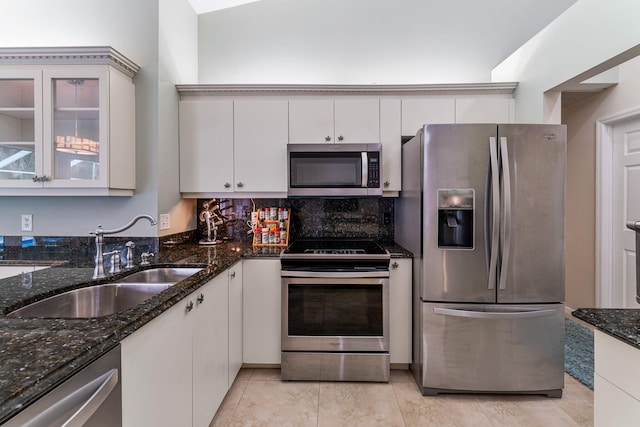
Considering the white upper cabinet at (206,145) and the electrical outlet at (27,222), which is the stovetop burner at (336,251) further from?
the electrical outlet at (27,222)

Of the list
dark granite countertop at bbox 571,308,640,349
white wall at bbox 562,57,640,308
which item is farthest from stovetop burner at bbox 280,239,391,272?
white wall at bbox 562,57,640,308

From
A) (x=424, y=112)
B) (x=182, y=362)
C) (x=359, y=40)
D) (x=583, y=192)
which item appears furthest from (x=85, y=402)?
(x=583, y=192)

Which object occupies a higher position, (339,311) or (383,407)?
(339,311)

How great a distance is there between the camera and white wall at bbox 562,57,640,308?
3.12m

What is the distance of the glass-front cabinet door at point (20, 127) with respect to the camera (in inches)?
78.7

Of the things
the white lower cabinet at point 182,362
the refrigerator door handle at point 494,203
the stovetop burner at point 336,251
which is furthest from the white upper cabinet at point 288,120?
the white lower cabinet at point 182,362

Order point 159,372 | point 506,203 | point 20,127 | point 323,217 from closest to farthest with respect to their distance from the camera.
Result: point 159,372, point 506,203, point 20,127, point 323,217

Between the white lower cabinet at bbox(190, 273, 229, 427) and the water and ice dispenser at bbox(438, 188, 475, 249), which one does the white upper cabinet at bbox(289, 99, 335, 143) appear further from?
the white lower cabinet at bbox(190, 273, 229, 427)

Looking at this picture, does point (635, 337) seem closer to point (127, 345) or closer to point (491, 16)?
point (127, 345)

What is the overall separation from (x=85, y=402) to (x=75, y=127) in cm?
193

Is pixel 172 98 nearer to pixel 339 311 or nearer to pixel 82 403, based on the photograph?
pixel 339 311

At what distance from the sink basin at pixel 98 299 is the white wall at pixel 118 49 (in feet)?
2.34

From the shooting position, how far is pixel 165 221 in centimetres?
240

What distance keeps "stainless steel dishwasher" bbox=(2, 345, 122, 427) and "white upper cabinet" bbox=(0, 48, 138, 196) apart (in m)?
1.51
